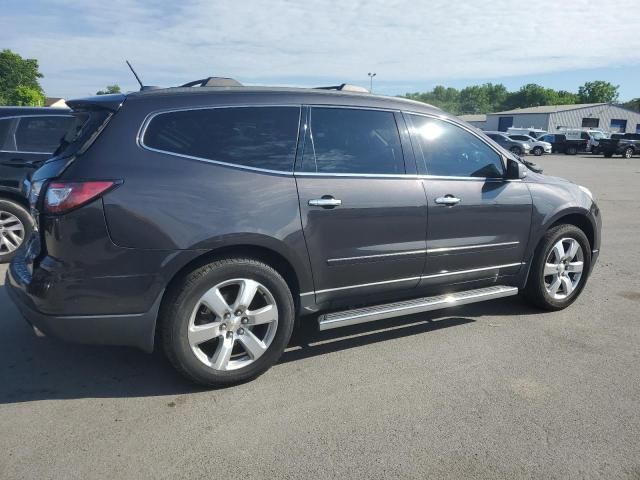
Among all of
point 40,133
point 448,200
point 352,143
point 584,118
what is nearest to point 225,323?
point 352,143

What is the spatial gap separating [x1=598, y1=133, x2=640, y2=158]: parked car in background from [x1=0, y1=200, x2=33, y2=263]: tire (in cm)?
3810

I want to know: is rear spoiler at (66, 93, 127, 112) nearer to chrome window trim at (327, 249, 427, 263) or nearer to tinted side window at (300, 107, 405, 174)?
tinted side window at (300, 107, 405, 174)

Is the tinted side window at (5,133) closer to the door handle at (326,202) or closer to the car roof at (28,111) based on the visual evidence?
the car roof at (28,111)

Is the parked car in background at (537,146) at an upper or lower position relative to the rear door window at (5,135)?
lower

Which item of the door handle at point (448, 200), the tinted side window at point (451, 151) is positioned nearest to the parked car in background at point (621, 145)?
the tinted side window at point (451, 151)

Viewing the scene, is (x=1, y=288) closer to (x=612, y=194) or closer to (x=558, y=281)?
(x=558, y=281)

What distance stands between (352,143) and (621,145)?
3812cm

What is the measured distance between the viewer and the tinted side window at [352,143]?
3.45m

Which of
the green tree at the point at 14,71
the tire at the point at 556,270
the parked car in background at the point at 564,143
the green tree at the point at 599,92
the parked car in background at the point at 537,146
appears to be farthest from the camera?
the green tree at the point at 599,92

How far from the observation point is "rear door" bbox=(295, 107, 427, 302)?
337cm

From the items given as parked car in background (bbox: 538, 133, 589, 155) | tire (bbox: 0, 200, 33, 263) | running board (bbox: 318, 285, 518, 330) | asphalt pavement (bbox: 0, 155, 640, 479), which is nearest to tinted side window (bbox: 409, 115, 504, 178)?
running board (bbox: 318, 285, 518, 330)

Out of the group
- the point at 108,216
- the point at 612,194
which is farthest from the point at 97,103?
the point at 612,194

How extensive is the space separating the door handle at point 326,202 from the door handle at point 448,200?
2.85 ft

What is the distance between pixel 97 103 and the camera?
3121 millimetres
